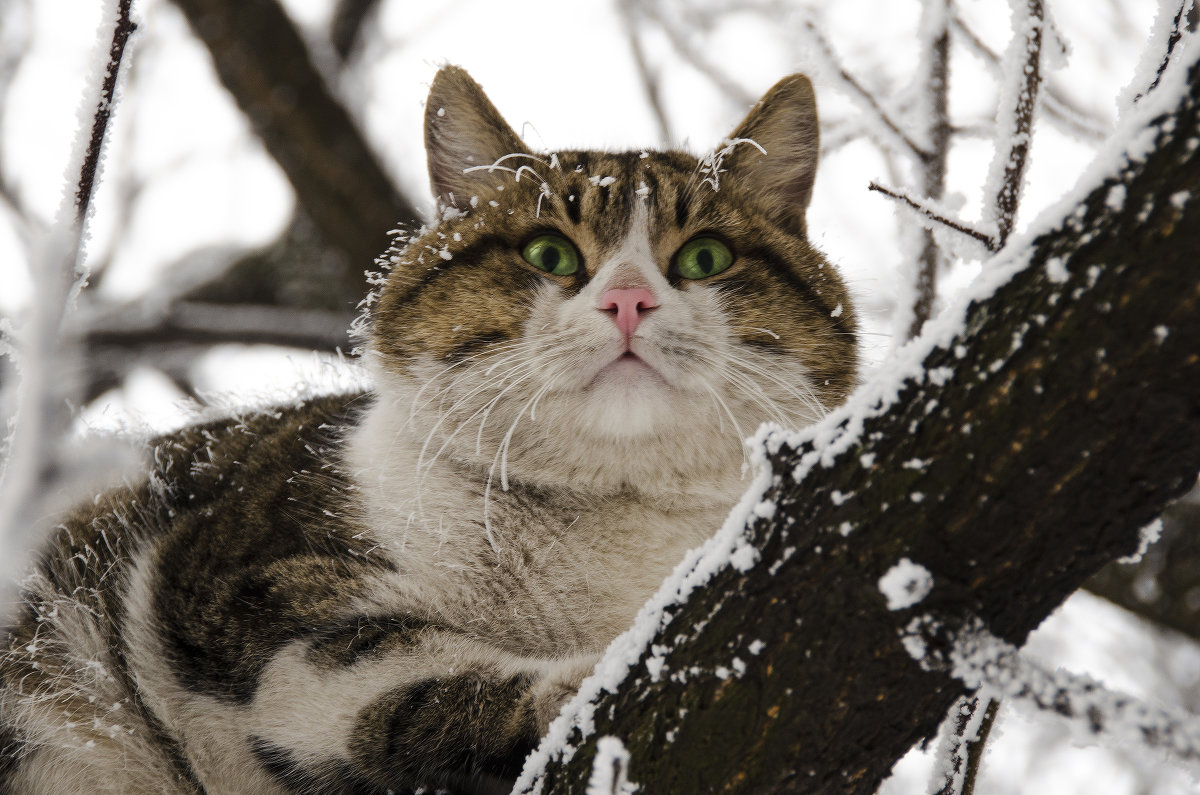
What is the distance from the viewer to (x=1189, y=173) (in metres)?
0.98

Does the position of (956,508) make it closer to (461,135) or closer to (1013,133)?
(1013,133)

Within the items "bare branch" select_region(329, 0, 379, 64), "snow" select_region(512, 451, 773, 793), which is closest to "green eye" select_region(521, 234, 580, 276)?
"snow" select_region(512, 451, 773, 793)

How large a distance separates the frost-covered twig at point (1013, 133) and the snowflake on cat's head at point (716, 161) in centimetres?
90

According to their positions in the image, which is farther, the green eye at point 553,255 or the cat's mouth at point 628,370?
the green eye at point 553,255

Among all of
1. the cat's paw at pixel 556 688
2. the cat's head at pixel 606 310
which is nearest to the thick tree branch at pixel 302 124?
the cat's head at pixel 606 310

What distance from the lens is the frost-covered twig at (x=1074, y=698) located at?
1.00 meters

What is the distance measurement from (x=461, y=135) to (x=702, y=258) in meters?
0.72

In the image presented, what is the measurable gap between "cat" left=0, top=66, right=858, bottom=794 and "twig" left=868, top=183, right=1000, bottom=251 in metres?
0.65

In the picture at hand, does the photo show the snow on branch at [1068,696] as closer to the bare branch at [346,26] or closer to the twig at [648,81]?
the twig at [648,81]

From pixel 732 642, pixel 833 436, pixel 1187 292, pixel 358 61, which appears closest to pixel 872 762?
pixel 732 642

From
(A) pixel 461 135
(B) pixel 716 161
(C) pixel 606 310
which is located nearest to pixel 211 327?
(A) pixel 461 135

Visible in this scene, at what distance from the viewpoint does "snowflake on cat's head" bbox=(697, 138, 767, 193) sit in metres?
2.41

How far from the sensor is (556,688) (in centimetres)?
169

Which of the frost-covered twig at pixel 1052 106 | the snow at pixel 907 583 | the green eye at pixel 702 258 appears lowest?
the snow at pixel 907 583
